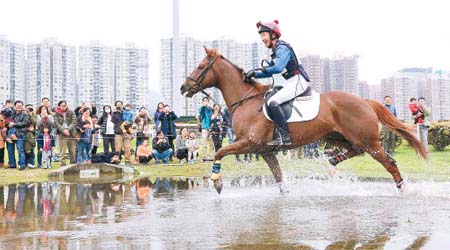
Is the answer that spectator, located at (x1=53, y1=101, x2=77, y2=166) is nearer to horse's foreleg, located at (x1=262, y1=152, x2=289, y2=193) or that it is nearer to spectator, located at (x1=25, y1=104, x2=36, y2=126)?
spectator, located at (x1=25, y1=104, x2=36, y2=126)

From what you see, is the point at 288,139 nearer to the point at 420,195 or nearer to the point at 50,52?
the point at 420,195

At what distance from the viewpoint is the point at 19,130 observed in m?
15.0

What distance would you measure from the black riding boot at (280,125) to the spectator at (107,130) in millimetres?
8657

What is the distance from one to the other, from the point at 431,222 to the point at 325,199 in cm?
244

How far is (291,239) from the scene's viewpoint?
5.38 metres

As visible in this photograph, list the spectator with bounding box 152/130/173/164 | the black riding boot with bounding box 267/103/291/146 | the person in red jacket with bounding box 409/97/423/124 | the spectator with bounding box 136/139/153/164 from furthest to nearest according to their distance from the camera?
the person in red jacket with bounding box 409/97/423/124 < the spectator with bounding box 152/130/173/164 < the spectator with bounding box 136/139/153/164 < the black riding boot with bounding box 267/103/291/146

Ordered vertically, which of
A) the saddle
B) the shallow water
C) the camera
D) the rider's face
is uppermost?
the rider's face

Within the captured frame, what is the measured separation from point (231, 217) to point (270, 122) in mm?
2063

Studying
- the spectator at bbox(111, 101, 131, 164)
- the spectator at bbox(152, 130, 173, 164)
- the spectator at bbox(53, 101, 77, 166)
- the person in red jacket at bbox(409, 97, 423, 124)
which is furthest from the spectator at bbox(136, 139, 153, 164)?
the person in red jacket at bbox(409, 97, 423, 124)

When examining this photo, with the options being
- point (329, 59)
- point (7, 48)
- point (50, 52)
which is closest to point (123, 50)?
point (50, 52)

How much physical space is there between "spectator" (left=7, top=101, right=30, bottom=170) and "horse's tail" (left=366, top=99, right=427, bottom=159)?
31.3 feet

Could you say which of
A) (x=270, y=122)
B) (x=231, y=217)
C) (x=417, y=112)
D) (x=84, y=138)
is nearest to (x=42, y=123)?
(x=84, y=138)

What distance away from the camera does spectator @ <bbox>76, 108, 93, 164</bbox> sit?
15602 mm

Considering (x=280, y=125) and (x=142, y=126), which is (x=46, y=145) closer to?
(x=142, y=126)
